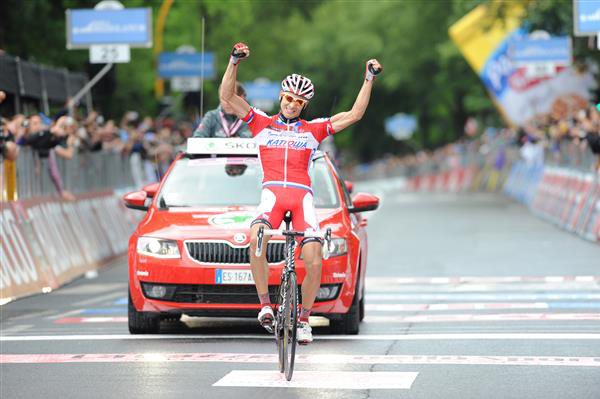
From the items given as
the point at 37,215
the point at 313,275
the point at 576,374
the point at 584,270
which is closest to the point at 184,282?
the point at 313,275

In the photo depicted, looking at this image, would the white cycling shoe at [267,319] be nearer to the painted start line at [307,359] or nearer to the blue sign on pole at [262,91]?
the painted start line at [307,359]

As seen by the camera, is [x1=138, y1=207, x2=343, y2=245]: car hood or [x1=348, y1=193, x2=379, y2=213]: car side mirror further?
[x1=348, y1=193, x2=379, y2=213]: car side mirror

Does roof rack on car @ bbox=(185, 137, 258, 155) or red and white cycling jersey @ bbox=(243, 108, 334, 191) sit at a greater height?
red and white cycling jersey @ bbox=(243, 108, 334, 191)

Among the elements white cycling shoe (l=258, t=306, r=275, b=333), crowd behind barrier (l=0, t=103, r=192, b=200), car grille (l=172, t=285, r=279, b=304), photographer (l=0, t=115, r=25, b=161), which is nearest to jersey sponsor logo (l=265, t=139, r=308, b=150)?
white cycling shoe (l=258, t=306, r=275, b=333)

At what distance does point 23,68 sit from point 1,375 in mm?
12576

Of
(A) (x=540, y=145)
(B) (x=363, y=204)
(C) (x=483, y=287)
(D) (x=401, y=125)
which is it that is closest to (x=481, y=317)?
(B) (x=363, y=204)

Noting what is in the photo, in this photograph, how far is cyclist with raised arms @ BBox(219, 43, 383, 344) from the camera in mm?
10383

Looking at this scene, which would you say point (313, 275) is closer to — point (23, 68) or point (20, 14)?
point (23, 68)

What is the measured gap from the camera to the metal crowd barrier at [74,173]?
18000 millimetres

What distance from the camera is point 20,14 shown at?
3219 cm

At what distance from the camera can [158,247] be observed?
1245 centimetres

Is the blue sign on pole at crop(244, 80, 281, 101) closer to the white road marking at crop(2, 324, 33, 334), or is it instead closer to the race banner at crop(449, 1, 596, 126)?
the race banner at crop(449, 1, 596, 126)

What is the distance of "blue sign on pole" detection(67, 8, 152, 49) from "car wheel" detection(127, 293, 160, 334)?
15.0 metres

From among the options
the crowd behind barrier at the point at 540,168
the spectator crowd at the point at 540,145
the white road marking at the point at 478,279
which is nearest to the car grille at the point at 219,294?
the spectator crowd at the point at 540,145
